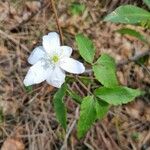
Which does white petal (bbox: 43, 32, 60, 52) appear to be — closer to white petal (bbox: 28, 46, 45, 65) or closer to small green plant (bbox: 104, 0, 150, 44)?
white petal (bbox: 28, 46, 45, 65)

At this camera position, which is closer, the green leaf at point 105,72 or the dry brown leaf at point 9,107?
the green leaf at point 105,72

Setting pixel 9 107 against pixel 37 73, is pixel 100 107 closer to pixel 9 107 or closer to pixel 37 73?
pixel 37 73

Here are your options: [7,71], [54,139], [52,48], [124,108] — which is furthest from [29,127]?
[52,48]

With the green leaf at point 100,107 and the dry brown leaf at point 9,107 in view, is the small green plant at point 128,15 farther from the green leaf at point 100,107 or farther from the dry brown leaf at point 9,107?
the dry brown leaf at point 9,107

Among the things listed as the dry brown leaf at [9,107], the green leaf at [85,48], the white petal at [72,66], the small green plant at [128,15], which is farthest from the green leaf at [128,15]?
the dry brown leaf at [9,107]

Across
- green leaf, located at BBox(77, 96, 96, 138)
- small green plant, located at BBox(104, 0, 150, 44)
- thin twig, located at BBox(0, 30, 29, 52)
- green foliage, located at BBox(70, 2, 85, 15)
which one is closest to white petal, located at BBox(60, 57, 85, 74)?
green leaf, located at BBox(77, 96, 96, 138)

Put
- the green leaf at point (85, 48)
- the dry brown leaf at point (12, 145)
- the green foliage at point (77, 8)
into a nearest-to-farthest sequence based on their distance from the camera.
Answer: the green leaf at point (85, 48) < the dry brown leaf at point (12, 145) < the green foliage at point (77, 8)

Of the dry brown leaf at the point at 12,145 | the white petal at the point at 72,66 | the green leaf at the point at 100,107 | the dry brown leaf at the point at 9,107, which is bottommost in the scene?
the dry brown leaf at the point at 12,145
